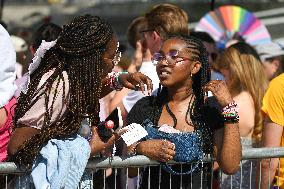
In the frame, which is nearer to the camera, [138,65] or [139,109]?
[139,109]

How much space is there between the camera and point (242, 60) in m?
6.21

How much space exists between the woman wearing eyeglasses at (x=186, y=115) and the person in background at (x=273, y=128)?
1.62 ft

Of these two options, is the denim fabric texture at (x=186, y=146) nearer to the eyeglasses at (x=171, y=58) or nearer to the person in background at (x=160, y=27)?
A: the eyeglasses at (x=171, y=58)

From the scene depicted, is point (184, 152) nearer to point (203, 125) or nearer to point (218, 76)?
point (203, 125)

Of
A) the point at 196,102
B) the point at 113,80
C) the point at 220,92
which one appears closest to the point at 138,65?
the point at 196,102

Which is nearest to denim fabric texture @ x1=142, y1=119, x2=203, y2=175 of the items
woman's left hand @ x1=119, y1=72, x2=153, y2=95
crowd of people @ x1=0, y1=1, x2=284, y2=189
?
crowd of people @ x1=0, y1=1, x2=284, y2=189

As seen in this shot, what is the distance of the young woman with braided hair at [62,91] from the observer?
4070 millimetres

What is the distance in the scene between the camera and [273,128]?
5184mm

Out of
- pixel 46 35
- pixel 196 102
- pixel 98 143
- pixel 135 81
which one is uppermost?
pixel 46 35

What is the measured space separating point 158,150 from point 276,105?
101cm

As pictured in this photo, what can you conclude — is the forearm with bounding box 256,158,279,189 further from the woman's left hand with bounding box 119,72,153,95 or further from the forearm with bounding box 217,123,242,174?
the woman's left hand with bounding box 119,72,153,95

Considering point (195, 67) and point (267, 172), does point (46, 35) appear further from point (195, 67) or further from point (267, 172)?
point (267, 172)

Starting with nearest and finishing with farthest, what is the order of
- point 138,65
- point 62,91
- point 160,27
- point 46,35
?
point 62,91 < point 160,27 < point 46,35 < point 138,65

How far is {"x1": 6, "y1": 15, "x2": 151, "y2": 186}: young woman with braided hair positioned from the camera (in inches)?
160
